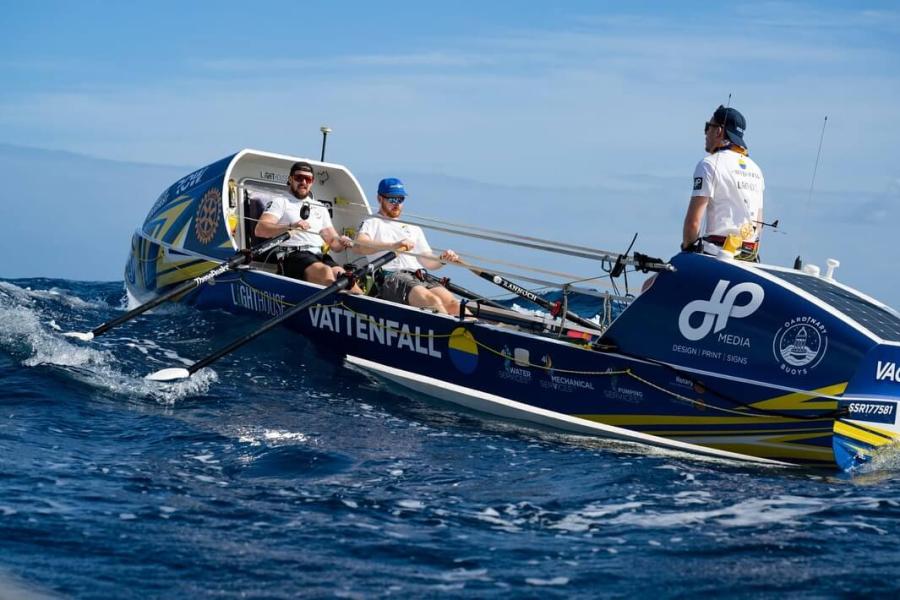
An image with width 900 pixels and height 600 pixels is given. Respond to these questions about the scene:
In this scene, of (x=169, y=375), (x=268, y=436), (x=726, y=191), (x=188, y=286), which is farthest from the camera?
(x=188, y=286)

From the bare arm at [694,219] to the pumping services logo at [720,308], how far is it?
656 mm

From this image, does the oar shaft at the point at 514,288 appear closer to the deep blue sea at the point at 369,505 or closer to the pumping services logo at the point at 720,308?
the deep blue sea at the point at 369,505

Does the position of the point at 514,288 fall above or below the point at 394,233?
below

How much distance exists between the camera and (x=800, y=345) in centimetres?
661

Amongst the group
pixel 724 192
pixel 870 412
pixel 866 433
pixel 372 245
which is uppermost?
pixel 724 192

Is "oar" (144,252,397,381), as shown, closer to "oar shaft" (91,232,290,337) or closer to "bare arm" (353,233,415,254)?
A: "bare arm" (353,233,415,254)

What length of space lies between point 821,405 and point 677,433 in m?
0.98

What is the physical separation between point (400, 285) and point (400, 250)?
32 centimetres

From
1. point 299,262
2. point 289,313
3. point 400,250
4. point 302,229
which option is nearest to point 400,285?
point 400,250

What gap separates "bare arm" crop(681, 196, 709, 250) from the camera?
7504 mm

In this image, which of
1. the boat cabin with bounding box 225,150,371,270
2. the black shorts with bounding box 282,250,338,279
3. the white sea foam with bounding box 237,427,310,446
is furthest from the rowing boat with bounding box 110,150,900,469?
the boat cabin with bounding box 225,150,371,270

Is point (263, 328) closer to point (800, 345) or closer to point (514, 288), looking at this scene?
point (514, 288)

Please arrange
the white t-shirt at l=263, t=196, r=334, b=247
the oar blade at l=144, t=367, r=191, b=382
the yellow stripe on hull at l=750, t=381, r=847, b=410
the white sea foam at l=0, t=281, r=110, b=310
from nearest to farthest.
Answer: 1. the yellow stripe on hull at l=750, t=381, r=847, b=410
2. the oar blade at l=144, t=367, r=191, b=382
3. the white t-shirt at l=263, t=196, r=334, b=247
4. the white sea foam at l=0, t=281, r=110, b=310

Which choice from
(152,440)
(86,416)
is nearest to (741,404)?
(152,440)
